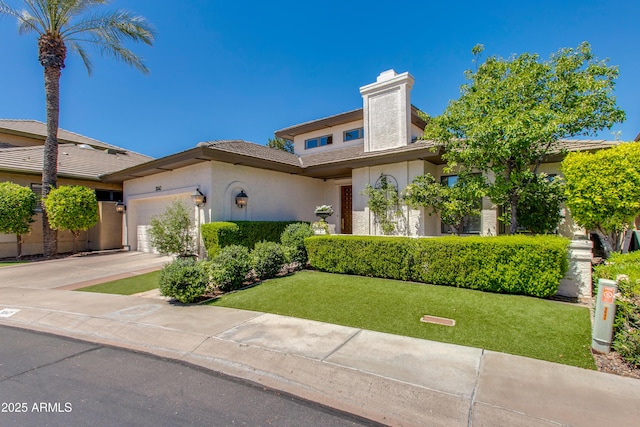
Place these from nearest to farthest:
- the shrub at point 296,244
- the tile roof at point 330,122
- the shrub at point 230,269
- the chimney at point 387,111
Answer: the shrub at point 230,269, the shrub at point 296,244, the chimney at point 387,111, the tile roof at point 330,122

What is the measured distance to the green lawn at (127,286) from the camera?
26.2ft

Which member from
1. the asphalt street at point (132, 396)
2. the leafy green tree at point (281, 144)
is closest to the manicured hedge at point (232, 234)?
the asphalt street at point (132, 396)

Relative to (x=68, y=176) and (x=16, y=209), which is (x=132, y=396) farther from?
(x=68, y=176)

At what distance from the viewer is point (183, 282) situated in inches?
263

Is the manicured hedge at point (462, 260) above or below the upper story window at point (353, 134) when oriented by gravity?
below

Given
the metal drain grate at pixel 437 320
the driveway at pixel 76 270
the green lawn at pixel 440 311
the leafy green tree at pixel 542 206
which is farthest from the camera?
the leafy green tree at pixel 542 206

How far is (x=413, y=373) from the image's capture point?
3590 millimetres

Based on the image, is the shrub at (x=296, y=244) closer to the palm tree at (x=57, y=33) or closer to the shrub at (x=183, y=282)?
the shrub at (x=183, y=282)

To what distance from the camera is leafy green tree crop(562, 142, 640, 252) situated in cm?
670

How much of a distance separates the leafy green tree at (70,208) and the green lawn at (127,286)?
21.8 ft

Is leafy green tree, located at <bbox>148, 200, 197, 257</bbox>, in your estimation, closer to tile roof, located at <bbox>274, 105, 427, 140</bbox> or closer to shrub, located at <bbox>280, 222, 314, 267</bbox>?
shrub, located at <bbox>280, 222, 314, 267</bbox>

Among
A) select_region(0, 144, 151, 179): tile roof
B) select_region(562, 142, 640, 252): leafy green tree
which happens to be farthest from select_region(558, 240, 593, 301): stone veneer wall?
select_region(0, 144, 151, 179): tile roof

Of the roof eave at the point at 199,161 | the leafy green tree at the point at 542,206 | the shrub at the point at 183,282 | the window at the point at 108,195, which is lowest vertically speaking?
the shrub at the point at 183,282

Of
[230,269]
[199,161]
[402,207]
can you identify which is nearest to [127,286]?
[230,269]
